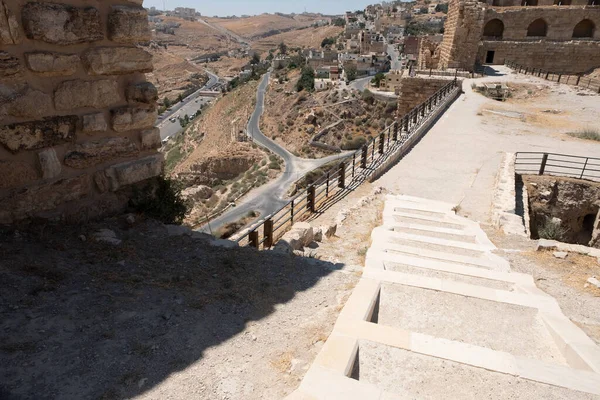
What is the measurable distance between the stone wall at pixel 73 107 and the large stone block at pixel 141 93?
0.01 m

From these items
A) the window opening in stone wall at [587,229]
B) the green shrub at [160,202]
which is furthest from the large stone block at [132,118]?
the window opening in stone wall at [587,229]

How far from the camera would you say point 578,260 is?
225 inches

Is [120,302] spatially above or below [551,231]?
above

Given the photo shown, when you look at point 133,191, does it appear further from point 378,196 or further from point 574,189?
point 574,189

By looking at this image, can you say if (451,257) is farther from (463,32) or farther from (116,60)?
(463,32)

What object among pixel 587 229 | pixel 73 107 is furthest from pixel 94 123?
pixel 587 229

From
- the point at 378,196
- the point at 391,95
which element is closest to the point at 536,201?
the point at 378,196

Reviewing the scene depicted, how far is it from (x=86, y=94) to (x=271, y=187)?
30834 mm

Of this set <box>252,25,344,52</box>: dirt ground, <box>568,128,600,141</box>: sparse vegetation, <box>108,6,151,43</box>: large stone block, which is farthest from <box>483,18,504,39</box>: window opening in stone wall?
<box>252,25,344,52</box>: dirt ground

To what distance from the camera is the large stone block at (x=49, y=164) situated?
12.3ft

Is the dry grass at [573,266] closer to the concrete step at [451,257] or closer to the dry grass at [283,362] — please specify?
the concrete step at [451,257]

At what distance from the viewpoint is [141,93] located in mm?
4352

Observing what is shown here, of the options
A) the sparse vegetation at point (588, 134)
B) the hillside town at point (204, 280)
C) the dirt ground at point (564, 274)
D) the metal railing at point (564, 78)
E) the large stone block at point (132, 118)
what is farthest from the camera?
the metal railing at point (564, 78)

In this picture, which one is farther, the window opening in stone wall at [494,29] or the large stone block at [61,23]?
the window opening in stone wall at [494,29]
